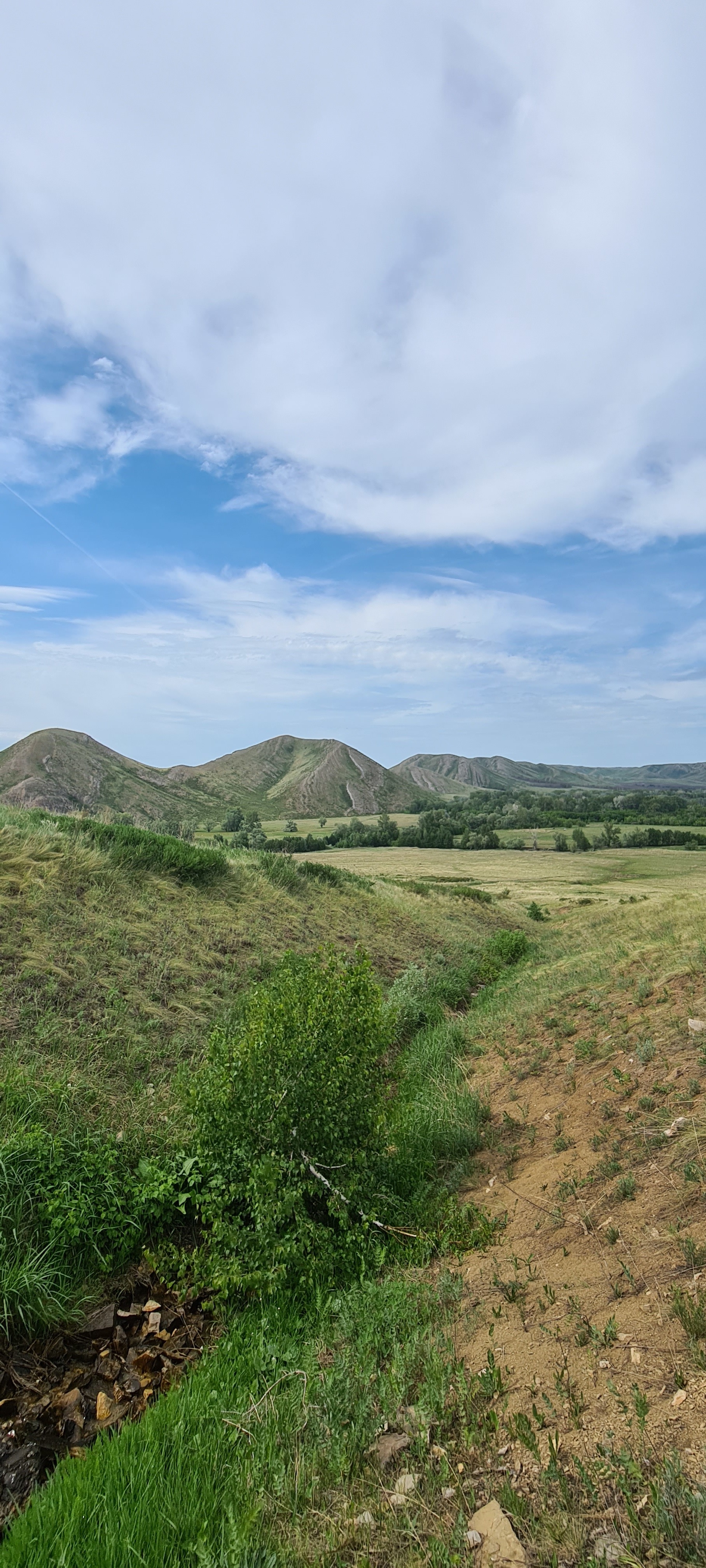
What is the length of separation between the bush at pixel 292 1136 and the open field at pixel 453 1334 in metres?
0.40

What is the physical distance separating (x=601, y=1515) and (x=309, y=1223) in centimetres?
303

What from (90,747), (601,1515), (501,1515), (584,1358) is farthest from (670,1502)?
(90,747)

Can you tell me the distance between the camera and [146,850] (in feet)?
56.4

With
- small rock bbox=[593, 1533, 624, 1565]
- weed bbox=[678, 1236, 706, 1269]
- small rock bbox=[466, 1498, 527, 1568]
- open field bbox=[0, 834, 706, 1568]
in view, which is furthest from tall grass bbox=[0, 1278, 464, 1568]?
weed bbox=[678, 1236, 706, 1269]

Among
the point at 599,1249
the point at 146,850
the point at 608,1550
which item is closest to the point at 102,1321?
the point at 599,1249

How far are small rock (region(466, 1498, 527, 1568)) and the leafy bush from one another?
14445 millimetres

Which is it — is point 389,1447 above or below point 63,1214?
above

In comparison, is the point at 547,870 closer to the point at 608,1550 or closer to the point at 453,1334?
the point at 453,1334

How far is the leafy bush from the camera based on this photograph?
53.7ft

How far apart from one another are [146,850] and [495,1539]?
15.7 metres

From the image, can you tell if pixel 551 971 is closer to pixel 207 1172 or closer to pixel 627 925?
pixel 627 925

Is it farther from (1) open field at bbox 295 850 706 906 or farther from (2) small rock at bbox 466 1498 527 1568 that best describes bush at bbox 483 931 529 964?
(2) small rock at bbox 466 1498 527 1568

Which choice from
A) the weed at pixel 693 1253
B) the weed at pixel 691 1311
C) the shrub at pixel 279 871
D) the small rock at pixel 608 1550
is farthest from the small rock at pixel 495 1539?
the shrub at pixel 279 871

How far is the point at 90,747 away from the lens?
174875 millimetres
